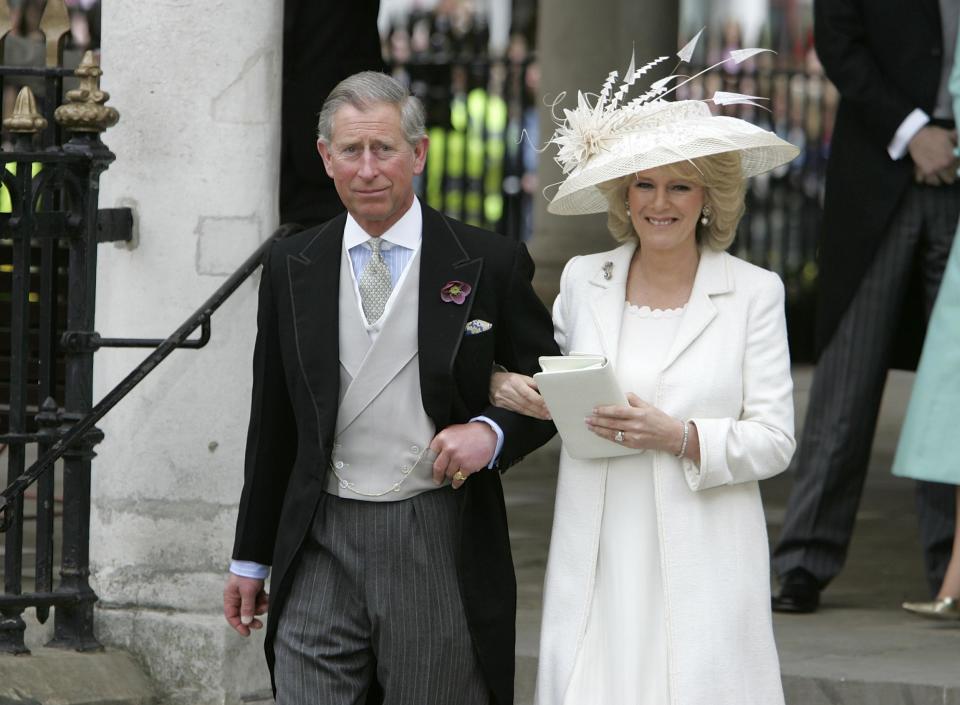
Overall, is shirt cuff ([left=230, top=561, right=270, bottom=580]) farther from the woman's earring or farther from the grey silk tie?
the woman's earring

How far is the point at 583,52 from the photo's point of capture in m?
11.7

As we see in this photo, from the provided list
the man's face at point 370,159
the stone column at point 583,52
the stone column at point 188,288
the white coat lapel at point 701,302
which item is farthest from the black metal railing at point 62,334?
the stone column at point 583,52

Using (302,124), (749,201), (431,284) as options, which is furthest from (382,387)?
(749,201)

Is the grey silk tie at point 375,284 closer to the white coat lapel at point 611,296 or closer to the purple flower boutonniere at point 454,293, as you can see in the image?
the purple flower boutonniere at point 454,293

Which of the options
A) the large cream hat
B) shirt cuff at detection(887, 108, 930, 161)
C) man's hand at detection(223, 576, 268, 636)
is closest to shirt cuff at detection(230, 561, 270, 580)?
man's hand at detection(223, 576, 268, 636)

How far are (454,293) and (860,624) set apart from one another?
7.60 feet

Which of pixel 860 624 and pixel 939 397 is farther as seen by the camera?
pixel 860 624

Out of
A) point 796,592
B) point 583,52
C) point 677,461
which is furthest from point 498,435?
point 583,52

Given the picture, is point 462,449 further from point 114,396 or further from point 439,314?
point 114,396

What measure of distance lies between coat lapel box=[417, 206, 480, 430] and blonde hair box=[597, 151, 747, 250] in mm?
330

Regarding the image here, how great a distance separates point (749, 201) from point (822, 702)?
10.9 m

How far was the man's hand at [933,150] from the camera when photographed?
17.6 ft

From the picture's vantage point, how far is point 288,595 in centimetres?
372

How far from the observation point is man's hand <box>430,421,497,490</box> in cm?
357
